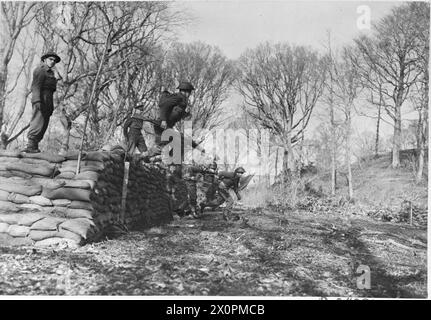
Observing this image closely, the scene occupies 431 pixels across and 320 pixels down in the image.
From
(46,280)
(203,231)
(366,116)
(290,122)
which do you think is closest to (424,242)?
(203,231)

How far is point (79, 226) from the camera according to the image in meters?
5.04

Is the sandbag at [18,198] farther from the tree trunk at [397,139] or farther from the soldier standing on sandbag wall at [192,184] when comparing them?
the tree trunk at [397,139]

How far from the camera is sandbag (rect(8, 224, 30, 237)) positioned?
16.3 ft

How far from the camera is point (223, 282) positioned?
13.0ft

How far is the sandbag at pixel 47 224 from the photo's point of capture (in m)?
4.99

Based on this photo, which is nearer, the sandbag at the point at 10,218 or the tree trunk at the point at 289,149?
the sandbag at the point at 10,218

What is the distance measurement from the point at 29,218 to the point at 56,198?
0.41 m

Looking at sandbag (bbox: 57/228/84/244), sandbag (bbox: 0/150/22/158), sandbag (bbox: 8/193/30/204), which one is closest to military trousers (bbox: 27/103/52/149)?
sandbag (bbox: 0/150/22/158)

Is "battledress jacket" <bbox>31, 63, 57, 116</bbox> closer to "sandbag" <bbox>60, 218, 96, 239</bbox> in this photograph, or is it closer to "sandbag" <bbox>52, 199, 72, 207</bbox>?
"sandbag" <bbox>52, 199, 72, 207</bbox>

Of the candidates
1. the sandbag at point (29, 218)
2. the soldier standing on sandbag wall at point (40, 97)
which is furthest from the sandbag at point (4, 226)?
the soldier standing on sandbag wall at point (40, 97)

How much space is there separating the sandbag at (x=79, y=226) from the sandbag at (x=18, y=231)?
0.42 meters

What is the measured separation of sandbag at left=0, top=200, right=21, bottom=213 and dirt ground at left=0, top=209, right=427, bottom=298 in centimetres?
54

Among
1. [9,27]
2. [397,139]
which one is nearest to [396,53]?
[397,139]
